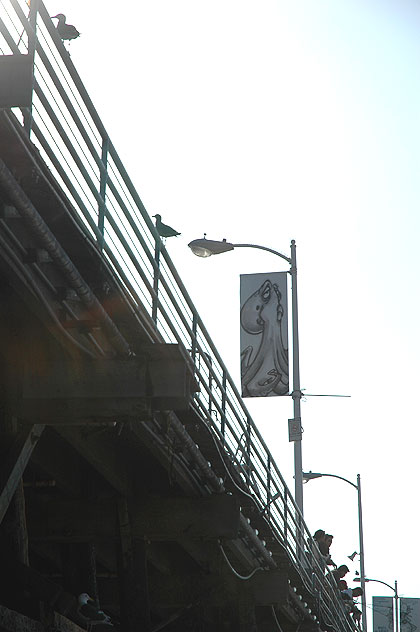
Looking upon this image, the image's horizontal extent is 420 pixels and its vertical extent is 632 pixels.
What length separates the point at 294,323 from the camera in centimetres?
2505

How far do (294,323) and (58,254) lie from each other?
17.5m

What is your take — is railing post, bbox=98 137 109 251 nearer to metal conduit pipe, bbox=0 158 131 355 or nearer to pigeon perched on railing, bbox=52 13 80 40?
metal conduit pipe, bbox=0 158 131 355

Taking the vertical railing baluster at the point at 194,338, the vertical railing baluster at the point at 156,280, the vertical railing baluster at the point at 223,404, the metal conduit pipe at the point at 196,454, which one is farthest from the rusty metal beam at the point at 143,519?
the vertical railing baluster at the point at 156,280

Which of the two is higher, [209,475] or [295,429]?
[295,429]

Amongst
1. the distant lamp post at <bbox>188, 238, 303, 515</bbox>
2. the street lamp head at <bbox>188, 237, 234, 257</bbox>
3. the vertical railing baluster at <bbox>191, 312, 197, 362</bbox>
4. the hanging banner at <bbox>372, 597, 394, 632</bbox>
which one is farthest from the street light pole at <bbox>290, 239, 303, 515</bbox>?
the hanging banner at <bbox>372, 597, 394, 632</bbox>

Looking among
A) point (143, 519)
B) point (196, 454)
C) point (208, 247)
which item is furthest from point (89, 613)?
point (208, 247)

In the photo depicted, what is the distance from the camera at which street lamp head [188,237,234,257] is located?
22.8m

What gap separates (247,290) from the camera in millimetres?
22250

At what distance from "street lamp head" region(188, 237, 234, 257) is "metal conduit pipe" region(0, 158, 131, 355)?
13.6 metres

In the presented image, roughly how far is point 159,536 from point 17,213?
21.3ft

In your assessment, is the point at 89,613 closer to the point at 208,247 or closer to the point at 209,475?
the point at 209,475

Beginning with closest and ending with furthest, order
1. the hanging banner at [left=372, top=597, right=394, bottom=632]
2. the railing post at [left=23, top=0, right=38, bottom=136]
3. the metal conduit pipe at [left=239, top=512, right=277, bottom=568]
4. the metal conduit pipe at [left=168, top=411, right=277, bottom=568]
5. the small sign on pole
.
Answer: the railing post at [left=23, top=0, right=38, bottom=136] < the metal conduit pipe at [left=168, top=411, right=277, bottom=568] < the metal conduit pipe at [left=239, top=512, right=277, bottom=568] < the small sign on pole < the hanging banner at [left=372, top=597, right=394, bottom=632]

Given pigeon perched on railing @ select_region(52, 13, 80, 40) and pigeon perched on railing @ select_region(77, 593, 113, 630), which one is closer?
pigeon perched on railing @ select_region(52, 13, 80, 40)

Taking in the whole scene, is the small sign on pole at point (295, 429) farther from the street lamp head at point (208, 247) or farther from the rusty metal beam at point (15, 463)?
the rusty metal beam at point (15, 463)
